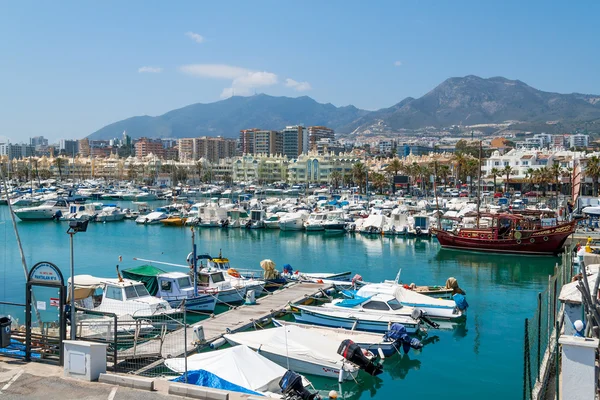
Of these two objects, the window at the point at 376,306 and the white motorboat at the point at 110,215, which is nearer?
the window at the point at 376,306

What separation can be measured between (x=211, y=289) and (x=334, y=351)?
10184 millimetres

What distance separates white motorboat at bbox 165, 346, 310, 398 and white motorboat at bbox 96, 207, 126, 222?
65.4 m

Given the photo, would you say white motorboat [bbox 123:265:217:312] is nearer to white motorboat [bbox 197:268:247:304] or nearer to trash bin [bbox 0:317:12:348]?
white motorboat [bbox 197:268:247:304]

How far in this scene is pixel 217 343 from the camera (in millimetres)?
21219

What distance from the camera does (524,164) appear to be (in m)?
118

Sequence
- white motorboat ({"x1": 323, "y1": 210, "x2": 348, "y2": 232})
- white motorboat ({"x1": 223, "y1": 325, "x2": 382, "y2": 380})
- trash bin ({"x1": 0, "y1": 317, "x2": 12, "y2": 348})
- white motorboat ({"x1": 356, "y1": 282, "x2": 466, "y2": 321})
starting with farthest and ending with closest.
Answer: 1. white motorboat ({"x1": 323, "y1": 210, "x2": 348, "y2": 232})
2. white motorboat ({"x1": 356, "y1": 282, "x2": 466, "y2": 321})
3. white motorboat ({"x1": 223, "y1": 325, "x2": 382, "y2": 380})
4. trash bin ({"x1": 0, "y1": 317, "x2": 12, "y2": 348})

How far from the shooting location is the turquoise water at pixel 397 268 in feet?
65.7

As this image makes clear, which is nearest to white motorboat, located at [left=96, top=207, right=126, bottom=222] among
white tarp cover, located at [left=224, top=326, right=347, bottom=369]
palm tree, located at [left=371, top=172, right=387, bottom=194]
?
palm tree, located at [left=371, top=172, right=387, bottom=194]

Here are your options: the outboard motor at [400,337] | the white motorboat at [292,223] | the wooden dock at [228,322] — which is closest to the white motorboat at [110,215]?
the white motorboat at [292,223]

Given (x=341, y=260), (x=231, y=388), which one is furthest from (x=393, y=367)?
(x=341, y=260)

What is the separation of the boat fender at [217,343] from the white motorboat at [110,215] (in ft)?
200

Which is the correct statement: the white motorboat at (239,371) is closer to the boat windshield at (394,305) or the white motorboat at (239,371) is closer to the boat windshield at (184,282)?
the boat windshield at (394,305)

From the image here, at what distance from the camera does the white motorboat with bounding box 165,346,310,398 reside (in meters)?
15.1

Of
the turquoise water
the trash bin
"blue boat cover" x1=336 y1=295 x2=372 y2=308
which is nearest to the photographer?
the trash bin
